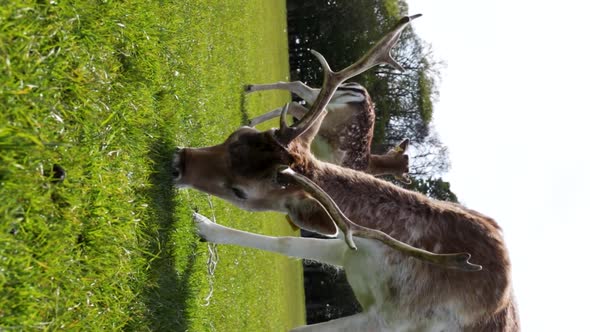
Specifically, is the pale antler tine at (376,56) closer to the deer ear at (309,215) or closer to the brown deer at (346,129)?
the deer ear at (309,215)

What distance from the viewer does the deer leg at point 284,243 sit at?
239 inches

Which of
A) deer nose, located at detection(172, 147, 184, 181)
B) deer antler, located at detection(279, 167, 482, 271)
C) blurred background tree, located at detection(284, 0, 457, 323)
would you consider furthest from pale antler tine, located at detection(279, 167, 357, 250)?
blurred background tree, located at detection(284, 0, 457, 323)

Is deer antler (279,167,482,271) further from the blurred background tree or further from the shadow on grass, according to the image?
the blurred background tree

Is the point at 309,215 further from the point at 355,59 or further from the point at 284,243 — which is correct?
the point at 355,59

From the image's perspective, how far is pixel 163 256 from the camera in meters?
5.39

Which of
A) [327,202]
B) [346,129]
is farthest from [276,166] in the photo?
[346,129]

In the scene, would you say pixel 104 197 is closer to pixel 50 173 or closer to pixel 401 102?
pixel 50 173

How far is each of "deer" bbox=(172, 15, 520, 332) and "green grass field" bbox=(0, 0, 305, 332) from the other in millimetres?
725

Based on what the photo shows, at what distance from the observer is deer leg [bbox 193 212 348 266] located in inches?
239

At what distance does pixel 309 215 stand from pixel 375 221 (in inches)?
24.5

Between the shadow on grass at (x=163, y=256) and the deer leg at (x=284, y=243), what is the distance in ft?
2.31

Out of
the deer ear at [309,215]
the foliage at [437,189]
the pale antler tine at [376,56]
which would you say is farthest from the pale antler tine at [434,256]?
the foliage at [437,189]

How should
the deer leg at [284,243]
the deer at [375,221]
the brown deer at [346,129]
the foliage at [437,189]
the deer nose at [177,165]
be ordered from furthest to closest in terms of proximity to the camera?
1. the foliage at [437,189]
2. the brown deer at [346,129]
3. the deer leg at [284,243]
4. the deer nose at [177,165]
5. the deer at [375,221]

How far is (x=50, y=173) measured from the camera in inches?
131
